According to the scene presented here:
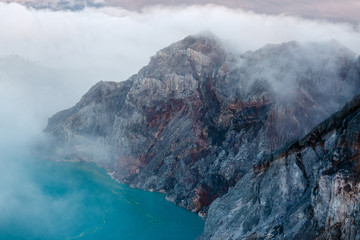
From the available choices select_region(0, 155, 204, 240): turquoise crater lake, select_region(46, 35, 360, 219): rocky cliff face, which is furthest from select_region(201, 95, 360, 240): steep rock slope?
select_region(0, 155, 204, 240): turquoise crater lake

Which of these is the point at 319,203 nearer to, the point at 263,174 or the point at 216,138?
the point at 263,174

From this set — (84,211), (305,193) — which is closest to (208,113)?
(84,211)

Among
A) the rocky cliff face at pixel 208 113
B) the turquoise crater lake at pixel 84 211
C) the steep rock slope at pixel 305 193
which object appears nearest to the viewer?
the steep rock slope at pixel 305 193

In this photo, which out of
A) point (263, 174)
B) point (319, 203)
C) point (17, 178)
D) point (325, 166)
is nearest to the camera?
point (319, 203)

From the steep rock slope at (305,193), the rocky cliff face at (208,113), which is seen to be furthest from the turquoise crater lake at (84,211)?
the steep rock slope at (305,193)

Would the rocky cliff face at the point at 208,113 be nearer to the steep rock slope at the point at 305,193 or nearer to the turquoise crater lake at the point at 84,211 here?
the steep rock slope at the point at 305,193

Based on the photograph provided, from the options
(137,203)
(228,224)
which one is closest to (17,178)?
(137,203)
